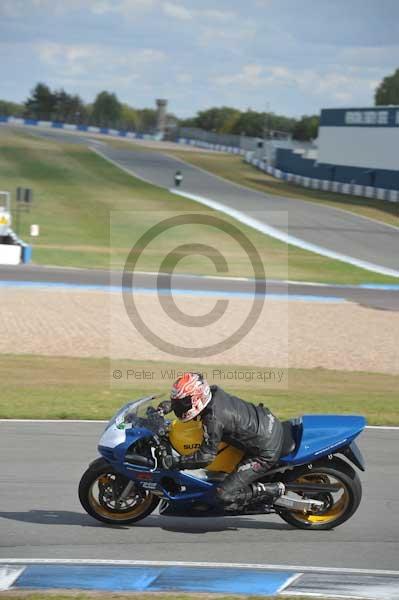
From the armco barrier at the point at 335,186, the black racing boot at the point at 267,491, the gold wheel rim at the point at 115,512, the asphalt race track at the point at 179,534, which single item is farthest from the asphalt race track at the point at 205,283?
the armco barrier at the point at 335,186

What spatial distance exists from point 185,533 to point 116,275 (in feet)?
84.4

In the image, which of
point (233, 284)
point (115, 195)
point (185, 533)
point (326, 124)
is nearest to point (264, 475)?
point (185, 533)

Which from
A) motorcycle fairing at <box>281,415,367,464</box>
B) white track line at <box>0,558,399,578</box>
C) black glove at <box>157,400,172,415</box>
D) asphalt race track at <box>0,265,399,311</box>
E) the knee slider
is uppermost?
black glove at <box>157,400,172,415</box>

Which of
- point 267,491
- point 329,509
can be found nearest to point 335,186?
point 329,509

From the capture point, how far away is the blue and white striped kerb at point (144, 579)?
6727 mm

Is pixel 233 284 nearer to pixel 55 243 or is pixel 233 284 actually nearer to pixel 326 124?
pixel 55 243

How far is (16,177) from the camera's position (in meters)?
67.6

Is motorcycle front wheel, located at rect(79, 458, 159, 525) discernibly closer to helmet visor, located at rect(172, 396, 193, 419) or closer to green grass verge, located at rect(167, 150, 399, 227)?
helmet visor, located at rect(172, 396, 193, 419)

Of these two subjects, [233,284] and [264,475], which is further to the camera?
[233,284]

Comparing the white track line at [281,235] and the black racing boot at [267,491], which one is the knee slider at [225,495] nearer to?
the black racing boot at [267,491]

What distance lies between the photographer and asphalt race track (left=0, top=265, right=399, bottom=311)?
99.5 feet

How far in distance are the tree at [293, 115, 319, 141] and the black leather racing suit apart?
151268mm

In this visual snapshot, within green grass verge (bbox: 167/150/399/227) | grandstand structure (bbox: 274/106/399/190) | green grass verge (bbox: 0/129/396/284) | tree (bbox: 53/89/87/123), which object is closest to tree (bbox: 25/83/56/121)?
tree (bbox: 53/89/87/123)

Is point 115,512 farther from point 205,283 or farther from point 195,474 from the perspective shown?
point 205,283
